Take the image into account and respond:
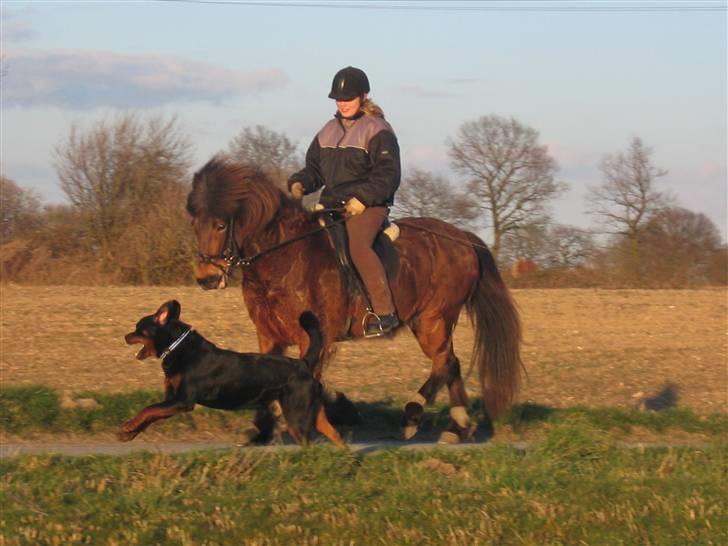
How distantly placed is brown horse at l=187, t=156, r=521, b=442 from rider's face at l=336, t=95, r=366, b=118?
35.7 inches

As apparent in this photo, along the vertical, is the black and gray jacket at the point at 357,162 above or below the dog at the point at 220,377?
above

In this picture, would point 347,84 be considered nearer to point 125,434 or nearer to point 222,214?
point 222,214

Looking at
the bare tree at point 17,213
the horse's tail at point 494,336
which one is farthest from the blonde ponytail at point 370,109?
the bare tree at point 17,213

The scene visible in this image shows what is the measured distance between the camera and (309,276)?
9609 millimetres

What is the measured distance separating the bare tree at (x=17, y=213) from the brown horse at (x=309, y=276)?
20909 mm

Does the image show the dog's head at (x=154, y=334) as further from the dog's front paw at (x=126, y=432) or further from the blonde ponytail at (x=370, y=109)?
the blonde ponytail at (x=370, y=109)

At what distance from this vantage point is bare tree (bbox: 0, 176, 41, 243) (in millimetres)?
30219

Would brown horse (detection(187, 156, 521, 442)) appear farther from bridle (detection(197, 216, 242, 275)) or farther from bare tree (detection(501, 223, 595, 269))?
bare tree (detection(501, 223, 595, 269))

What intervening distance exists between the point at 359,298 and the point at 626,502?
11.3 feet

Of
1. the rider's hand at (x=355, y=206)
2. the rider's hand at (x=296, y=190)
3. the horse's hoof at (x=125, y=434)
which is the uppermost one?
the rider's hand at (x=296, y=190)

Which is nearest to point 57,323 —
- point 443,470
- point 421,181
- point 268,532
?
point 443,470

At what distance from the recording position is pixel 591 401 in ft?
45.1

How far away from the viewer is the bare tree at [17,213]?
3022 centimetres

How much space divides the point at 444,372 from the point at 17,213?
22594 millimetres
